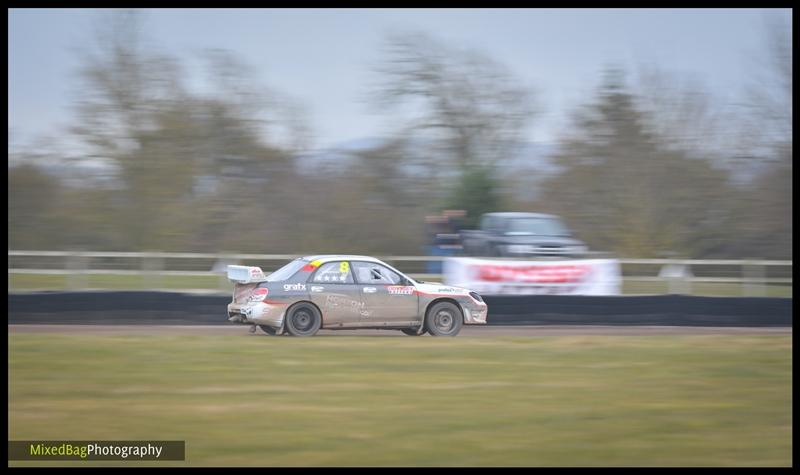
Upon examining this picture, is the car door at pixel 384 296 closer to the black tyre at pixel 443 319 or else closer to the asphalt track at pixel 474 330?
the black tyre at pixel 443 319

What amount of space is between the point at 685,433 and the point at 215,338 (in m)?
7.47

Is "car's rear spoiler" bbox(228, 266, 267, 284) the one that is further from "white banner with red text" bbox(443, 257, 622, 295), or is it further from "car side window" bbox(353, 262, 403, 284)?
"white banner with red text" bbox(443, 257, 622, 295)

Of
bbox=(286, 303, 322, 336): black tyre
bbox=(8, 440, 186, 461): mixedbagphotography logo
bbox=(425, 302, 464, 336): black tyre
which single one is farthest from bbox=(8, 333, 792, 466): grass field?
bbox=(425, 302, 464, 336): black tyre

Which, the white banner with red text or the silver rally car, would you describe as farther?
the white banner with red text

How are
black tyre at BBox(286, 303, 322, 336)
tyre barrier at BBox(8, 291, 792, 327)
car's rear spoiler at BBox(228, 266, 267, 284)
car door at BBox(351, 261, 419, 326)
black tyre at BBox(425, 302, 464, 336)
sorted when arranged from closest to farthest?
car's rear spoiler at BBox(228, 266, 267, 284) → black tyre at BBox(286, 303, 322, 336) → car door at BBox(351, 261, 419, 326) → black tyre at BBox(425, 302, 464, 336) → tyre barrier at BBox(8, 291, 792, 327)

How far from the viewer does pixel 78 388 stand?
893 centimetres

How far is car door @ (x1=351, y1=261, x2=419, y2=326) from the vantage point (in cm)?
1312

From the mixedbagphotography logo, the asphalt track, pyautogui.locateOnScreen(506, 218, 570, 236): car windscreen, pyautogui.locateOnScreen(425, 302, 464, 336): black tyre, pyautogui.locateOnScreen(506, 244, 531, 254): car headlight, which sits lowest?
the mixedbagphotography logo

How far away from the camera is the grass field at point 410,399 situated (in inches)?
270

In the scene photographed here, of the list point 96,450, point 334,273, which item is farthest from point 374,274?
point 96,450

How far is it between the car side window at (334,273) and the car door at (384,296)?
120mm

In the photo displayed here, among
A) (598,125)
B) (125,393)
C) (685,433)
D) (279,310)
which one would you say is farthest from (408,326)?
(598,125)

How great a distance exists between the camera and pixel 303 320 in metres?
13.1

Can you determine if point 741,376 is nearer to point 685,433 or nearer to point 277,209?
point 685,433
